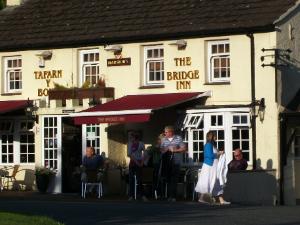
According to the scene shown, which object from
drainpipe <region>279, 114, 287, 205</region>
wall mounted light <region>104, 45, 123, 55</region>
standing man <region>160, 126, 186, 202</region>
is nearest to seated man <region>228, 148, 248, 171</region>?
drainpipe <region>279, 114, 287, 205</region>

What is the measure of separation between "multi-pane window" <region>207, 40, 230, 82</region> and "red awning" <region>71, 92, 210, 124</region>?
650 millimetres

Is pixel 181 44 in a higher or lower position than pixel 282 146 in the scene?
higher

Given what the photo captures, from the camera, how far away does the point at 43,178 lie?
3453 cm

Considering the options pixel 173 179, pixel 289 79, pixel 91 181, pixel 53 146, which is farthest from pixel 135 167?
pixel 53 146

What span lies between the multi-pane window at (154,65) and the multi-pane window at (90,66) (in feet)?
5.98

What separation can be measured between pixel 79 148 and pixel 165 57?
172 inches

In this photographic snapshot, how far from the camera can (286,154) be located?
3155 cm

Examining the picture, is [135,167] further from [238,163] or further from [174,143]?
[238,163]

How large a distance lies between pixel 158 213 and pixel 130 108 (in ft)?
28.5

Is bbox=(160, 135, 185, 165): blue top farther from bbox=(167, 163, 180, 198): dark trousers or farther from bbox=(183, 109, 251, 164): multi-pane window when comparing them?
bbox=(183, 109, 251, 164): multi-pane window

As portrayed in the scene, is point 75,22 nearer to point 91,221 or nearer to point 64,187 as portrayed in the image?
point 64,187

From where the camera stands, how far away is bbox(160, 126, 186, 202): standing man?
2933cm

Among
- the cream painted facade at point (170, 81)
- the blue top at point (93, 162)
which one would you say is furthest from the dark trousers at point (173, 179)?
the blue top at point (93, 162)

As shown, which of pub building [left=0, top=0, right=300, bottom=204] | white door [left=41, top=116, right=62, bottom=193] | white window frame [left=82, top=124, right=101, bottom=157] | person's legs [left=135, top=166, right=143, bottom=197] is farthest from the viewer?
white door [left=41, top=116, right=62, bottom=193]
